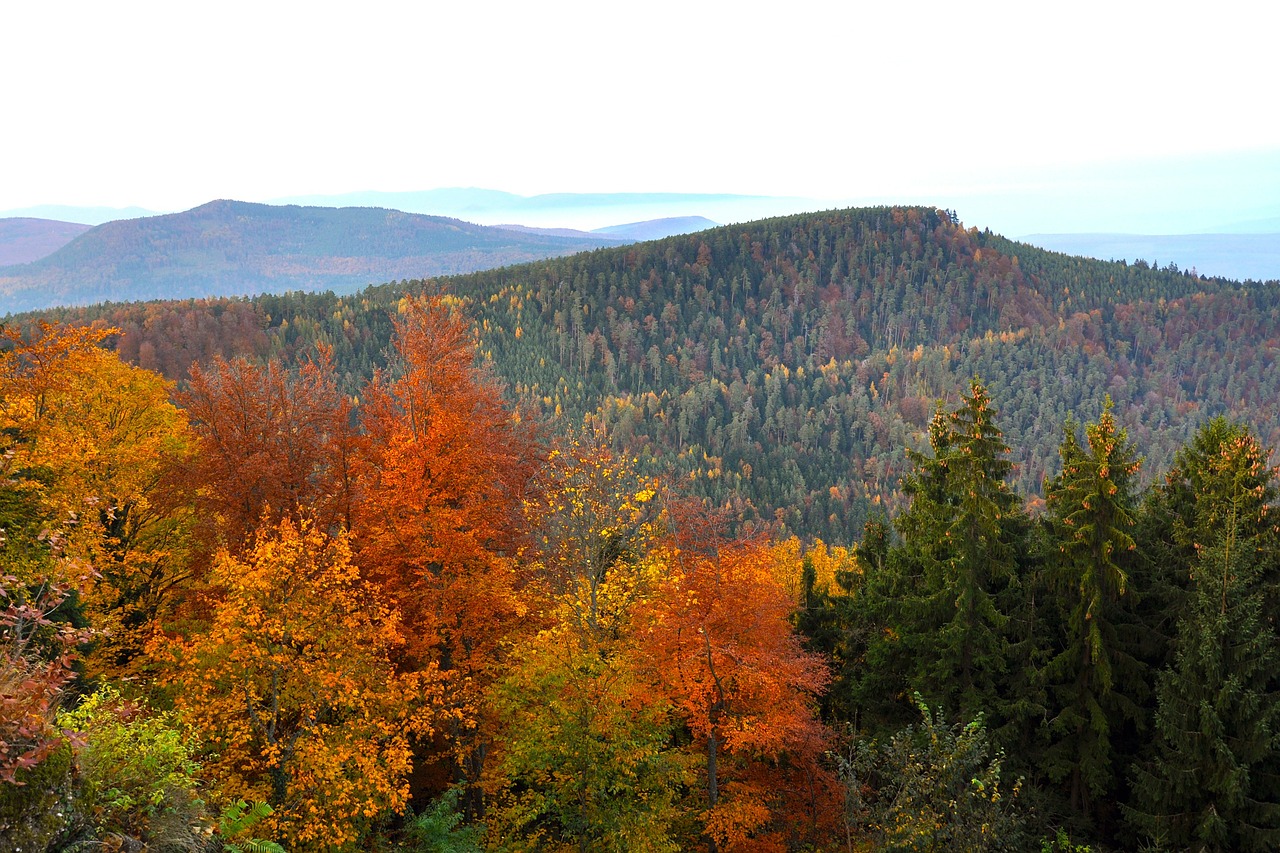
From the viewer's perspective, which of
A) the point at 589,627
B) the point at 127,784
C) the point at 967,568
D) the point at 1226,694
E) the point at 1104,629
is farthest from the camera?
the point at 967,568

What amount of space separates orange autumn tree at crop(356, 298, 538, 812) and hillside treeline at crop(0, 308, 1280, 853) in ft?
0.40

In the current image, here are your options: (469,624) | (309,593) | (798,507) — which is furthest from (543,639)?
(798,507)

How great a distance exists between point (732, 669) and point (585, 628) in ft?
14.0

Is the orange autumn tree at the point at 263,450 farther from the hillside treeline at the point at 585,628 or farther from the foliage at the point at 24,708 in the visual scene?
the foliage at the point at 24,708

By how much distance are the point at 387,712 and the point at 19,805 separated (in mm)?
10897

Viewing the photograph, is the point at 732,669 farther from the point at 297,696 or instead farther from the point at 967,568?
the point at 297,696

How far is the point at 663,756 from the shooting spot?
1859cm

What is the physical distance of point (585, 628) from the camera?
834 inches

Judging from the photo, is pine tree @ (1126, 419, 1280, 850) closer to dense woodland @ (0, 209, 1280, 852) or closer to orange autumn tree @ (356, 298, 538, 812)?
dense woodland @ (0, 209, 1280, 852)

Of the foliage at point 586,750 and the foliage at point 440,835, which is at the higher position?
the foliage at point 586,750

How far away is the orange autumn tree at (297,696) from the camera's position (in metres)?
15.2

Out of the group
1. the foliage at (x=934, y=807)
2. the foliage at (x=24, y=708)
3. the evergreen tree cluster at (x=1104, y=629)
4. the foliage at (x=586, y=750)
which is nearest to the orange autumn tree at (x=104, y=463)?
the foliage at (x=586, y=750)

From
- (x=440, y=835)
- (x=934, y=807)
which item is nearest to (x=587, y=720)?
(x=440, y=835)

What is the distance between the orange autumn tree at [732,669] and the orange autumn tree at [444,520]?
4.45 meters
